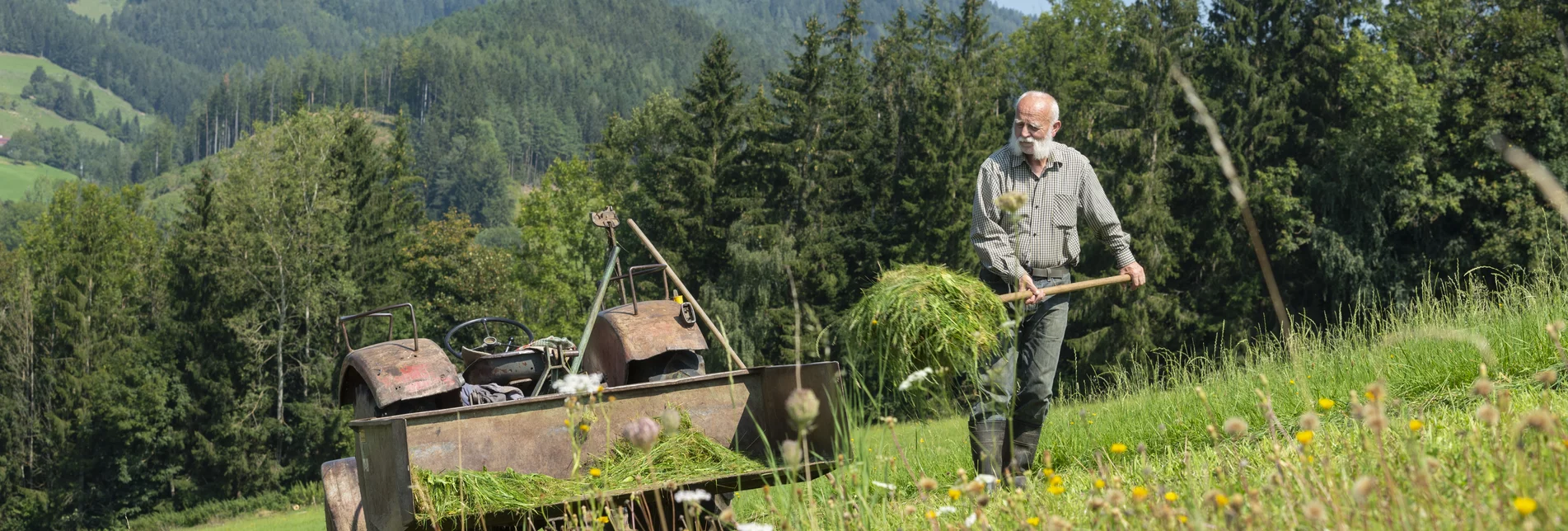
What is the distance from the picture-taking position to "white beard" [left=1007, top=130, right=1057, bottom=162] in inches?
223

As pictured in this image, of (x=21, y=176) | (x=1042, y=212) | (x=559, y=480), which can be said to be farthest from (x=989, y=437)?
(x=21, y=176)

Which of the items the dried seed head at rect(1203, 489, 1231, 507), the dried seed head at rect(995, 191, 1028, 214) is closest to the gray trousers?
the dried seed head at rect(995, 191, 1028, 214)

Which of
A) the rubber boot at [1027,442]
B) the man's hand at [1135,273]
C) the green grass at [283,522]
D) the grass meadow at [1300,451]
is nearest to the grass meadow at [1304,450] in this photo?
the grass meadow at [1300,451]

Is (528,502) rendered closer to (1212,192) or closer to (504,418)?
(504,418)

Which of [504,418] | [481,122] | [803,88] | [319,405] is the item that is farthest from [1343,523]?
[481,122]

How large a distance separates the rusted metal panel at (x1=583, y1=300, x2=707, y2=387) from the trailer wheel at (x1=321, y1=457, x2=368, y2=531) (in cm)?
137

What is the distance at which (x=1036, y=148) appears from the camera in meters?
5.66

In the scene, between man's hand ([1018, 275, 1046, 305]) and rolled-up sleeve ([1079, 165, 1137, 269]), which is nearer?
man's hand ([1018, 275, 1046, 305])

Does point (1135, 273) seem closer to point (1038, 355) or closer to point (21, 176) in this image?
point (1038, 355)

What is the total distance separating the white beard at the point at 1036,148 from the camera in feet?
18.6

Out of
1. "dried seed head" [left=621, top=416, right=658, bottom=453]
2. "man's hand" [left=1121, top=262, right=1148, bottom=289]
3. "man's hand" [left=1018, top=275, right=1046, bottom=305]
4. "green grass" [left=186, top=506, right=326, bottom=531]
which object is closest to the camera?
"dried seed head" [left=621, top=416, right=658, bottom=453]

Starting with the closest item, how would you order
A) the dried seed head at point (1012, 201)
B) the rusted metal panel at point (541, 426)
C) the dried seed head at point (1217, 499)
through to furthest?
the dried seed head at point (1217, 499), the dried seed head at point (1012, 201), the rusted metal panel at point (541, 426)

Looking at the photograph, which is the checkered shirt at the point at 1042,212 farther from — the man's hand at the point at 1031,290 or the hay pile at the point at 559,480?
the hay pile at the point at 559,480

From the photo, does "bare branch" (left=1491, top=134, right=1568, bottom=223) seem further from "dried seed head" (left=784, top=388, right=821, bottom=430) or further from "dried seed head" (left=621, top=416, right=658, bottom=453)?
"dried seed head" (left=621, top=416, right=658, bottom=453)
